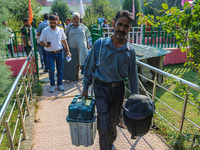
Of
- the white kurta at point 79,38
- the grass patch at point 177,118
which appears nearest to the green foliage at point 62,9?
the grass patch at point 177,118

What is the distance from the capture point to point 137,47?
21.6 feet

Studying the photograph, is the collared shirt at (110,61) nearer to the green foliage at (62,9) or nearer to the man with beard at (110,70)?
the man with beard at (110,70)

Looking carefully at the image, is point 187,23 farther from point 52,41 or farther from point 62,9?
Answer: point 62,9

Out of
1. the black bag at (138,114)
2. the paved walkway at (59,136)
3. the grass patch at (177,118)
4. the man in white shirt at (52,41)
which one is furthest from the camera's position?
the man in white shirt at (52,41)

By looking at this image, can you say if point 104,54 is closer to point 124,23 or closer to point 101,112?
point 124,23

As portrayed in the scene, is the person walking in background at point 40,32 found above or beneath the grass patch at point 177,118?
above

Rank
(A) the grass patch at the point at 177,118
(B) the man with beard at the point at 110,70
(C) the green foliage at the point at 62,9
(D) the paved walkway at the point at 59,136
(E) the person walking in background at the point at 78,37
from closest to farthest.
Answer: (B) the man with beard at the point at 110,70
(A) the grass patch at the point at 177,118
(D) the paved walkway at the point at 59,136
(E) the person walking in background at the point at 78,37
(C) the green foliage at the point at 62,9

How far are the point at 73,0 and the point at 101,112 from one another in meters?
84.8

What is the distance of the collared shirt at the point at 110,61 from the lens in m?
2.55

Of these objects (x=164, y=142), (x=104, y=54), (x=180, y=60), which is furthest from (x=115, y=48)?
(x=180, y=60)

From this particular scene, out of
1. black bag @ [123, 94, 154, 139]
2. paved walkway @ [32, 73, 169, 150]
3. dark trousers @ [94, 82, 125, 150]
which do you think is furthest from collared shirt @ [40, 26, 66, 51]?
black bag @ [123, 94, 154, 139]

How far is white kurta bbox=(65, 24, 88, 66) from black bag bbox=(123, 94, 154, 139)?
405cm

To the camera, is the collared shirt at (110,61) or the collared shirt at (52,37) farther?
the collared shirt at (52,37)

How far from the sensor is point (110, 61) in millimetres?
2551
